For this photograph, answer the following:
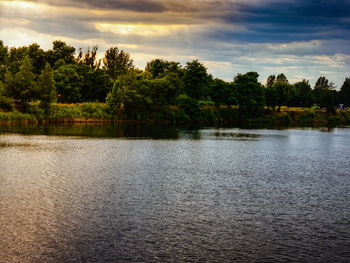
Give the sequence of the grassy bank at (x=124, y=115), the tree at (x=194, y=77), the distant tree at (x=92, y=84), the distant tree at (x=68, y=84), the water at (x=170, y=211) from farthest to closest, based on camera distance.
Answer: the tree at (x=194, y=77) → the distant tree at (x=92, y=84) → the distant tree at (x=68, y=84) → the grassy bank at (x=124, y=115) → the water at (x=170, y=211)

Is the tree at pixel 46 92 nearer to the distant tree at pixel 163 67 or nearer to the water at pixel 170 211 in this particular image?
the distant tree at pixel 163 67

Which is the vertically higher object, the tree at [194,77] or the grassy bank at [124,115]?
the tree at [194,77]

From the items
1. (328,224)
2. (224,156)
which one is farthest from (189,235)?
(224,156)

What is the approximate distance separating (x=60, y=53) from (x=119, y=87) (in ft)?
173

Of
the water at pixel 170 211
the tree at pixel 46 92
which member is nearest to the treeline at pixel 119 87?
the tree at pixel 46 92

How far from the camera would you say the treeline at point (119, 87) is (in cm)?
12350

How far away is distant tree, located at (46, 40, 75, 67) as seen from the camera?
579ft


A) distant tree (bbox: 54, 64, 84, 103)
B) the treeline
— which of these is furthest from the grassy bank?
distant tree (bbox: 54, 64, 84, 103)

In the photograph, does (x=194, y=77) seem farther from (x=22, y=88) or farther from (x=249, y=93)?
(x=22, y=88)

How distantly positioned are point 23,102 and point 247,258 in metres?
118

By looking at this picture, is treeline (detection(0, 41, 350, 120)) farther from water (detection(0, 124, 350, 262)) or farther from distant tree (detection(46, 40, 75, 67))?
water (detection(0, 124, 350, 262))

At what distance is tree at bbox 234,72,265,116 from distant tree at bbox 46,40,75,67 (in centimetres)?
7860

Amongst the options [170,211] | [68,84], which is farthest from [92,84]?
[170,211]

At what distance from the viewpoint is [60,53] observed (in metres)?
180
